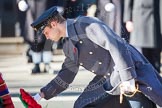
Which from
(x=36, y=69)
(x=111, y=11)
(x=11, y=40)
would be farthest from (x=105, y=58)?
(x=11, y=40)

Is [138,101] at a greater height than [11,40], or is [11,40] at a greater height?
[138,101]

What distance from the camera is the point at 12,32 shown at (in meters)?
14.3

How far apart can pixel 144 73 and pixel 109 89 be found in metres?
0.28

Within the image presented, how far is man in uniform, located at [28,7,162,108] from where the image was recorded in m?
4.81

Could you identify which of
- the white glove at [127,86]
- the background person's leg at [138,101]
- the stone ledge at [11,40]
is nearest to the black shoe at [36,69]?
the stone ledge at [11,40]

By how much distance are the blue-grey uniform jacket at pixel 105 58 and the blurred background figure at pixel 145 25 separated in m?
3.92

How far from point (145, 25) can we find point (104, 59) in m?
4.26

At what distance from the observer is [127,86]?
4.81m

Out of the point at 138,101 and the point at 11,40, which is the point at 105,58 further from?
the point at 11,40

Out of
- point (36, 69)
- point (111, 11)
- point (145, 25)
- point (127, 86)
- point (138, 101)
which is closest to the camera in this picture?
point (127, 86)

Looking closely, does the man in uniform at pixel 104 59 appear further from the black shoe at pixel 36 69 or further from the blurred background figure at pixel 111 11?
the black shoe at pixel 36 69

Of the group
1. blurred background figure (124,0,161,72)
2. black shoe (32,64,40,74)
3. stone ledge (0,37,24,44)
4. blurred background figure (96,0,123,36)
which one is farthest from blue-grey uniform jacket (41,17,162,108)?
stone ledge (0,37,24,44)

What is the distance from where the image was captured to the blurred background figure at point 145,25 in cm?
903

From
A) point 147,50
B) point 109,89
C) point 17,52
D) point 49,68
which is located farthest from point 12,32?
point 109,89
